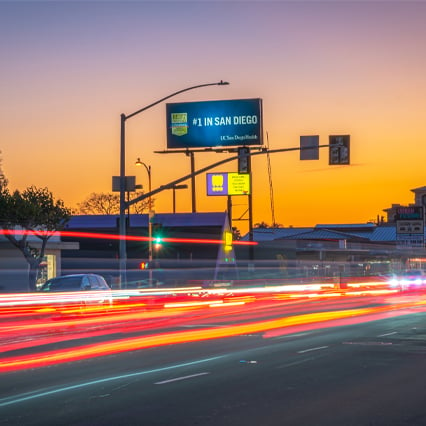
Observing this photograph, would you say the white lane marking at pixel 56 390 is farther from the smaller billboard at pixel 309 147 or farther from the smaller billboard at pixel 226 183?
the smaller billboard at pixel 226 183

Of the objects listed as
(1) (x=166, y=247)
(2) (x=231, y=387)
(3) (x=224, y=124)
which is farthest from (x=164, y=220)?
(2) (x=231, y=387)

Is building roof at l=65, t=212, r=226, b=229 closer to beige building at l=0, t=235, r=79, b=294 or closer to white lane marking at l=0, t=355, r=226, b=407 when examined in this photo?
beige building at l=0, t=235, r=79, b=294

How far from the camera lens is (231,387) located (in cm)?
1363

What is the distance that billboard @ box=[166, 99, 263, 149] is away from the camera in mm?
60875

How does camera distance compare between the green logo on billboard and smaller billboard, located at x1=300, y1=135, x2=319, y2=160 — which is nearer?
smaller billboard, located at x1=300, y1=135, x2=319, y2=160

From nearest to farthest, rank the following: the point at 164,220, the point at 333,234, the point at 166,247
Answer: the point at 166,247
the point at 164,220
the point at 333,234

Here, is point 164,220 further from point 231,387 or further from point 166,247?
point 231,387

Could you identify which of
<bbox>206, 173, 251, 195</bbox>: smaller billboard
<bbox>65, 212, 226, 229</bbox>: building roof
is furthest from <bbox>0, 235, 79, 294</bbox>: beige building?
<bbox>65, 212, 226, 229</bbox>: building roof

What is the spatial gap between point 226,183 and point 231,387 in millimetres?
52116

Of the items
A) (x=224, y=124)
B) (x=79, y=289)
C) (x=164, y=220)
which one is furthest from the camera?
(x=164, y=220)

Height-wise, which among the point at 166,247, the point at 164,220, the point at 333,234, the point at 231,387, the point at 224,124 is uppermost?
the point at 224,124

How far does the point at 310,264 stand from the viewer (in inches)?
2736

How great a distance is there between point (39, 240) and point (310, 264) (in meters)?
27.5

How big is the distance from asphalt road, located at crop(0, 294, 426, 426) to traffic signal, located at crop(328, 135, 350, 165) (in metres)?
12.5
